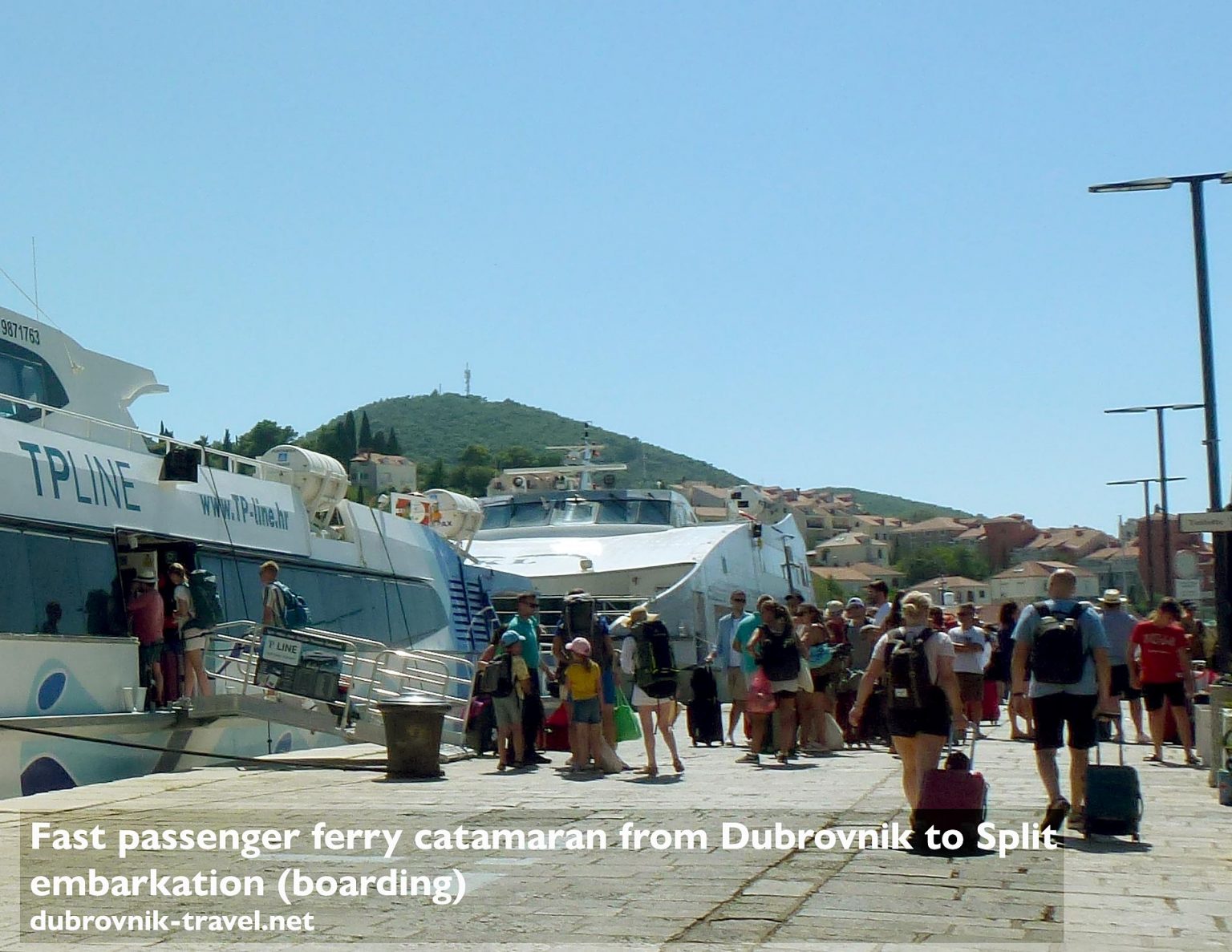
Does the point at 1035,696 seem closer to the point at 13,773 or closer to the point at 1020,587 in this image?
the point at 13,773

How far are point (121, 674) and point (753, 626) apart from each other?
591 centimetres

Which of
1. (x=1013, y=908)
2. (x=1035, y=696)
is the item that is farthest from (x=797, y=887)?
(x=1035, y=696)

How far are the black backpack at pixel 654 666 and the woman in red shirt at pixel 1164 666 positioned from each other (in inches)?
173

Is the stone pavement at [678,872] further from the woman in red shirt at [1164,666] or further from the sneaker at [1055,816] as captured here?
the woman in red shirt at [1164,666]

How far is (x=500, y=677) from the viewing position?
12781mm

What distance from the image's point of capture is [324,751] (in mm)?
15773

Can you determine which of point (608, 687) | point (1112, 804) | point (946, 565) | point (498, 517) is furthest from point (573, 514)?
point (946, 565)

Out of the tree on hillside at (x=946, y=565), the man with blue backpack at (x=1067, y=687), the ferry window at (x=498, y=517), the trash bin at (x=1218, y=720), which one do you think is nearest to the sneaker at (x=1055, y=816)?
the man with blue backpack at (x=1067, y=687)

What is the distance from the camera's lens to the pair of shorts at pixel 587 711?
12375 mm

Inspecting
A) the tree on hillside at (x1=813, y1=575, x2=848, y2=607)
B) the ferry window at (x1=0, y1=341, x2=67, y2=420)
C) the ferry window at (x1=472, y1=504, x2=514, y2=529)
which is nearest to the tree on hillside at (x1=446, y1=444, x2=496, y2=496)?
the tree on hillside at (x1=813, y1=575, x2=848, y2=607)

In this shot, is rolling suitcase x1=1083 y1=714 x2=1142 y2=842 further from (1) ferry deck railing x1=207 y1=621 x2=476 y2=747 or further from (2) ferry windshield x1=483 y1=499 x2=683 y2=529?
(2) ferry windshield x1=483 y1=499 x2=683 y2=529

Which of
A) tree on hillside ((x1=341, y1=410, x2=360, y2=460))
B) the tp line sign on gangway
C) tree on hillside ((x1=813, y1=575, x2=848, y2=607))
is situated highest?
tree on hillside ((x1=341, y1=410, x2=360, y2=460))

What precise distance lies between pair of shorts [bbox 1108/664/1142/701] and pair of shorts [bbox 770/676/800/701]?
2863mm

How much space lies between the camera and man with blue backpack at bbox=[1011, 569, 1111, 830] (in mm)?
8250
